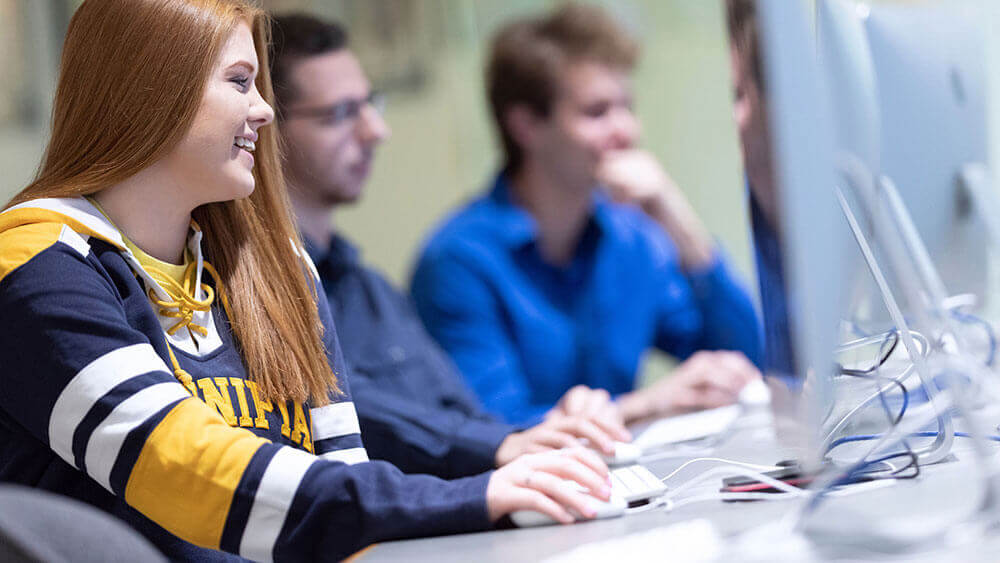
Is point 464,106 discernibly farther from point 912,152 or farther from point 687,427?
point 912,152

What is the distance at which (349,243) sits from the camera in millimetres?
1827

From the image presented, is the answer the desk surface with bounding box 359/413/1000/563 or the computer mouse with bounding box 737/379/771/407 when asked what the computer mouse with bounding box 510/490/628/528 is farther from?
the computer mouse with bounding box 737/379/771/407

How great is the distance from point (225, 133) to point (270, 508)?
1.23 feet

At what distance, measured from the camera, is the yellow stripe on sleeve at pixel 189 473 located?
0.82 metres

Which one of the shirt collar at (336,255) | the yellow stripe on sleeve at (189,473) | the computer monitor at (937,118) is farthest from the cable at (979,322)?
the shirt collar at (336,255)

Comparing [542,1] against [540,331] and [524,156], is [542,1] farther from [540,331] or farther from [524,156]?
[540,331]

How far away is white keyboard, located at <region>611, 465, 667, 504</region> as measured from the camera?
93 cm

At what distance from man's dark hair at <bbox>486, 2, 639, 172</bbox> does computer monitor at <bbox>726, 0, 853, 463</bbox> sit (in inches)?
66.9

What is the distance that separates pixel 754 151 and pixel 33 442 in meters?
0.67

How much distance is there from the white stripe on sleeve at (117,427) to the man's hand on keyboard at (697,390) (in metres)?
1.06

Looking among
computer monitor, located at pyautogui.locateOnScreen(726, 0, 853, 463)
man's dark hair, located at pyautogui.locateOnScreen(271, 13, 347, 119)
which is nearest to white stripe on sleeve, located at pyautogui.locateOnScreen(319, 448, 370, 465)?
computer monitor, located at pyautogui.locateOnScreen(726, 0, 853, 463)

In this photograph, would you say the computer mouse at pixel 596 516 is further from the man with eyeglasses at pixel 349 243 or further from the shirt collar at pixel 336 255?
the shirt collar at pixel 336 255

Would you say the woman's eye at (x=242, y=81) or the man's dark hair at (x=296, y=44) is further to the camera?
the man's dark hair at (x=296, y=44)

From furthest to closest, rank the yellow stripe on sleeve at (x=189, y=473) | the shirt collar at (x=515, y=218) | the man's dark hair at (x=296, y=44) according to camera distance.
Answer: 1. the shirt collar at (x=515, y=218)
2. the man's dark hair at (x=296, y=44)
3. the yellow stripe on sleeve at (x=189, y=473)
